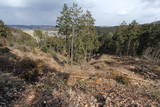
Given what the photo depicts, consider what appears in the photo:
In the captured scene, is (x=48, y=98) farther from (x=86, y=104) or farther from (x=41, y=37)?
(x=41, y=37)

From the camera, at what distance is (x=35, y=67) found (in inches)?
408

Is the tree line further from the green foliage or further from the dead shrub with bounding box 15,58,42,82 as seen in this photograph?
the dead shrub with bounding box 15,58,42,82

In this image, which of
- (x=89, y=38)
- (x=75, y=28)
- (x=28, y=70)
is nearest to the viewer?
(x=28, y=70)

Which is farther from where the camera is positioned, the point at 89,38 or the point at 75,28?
the point at 89,38

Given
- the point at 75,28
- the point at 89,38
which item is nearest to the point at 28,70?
the point at 75,28

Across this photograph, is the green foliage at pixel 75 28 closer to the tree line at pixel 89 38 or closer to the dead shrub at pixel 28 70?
the tree line at pixel 89 38

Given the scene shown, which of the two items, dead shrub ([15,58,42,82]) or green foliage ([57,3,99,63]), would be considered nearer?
dead shrub ([15,58,42,82])

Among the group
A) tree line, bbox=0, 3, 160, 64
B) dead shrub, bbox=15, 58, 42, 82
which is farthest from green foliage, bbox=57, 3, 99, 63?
dead shrub, bbox=15, 58, 42, 82

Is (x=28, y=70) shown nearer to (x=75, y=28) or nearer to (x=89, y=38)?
(x=75, y=28)

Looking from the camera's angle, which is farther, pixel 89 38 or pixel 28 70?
pixel 89 38

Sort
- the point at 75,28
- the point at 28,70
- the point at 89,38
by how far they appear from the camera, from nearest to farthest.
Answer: the point at 28,70
the point at 75,28
the point at 89,38

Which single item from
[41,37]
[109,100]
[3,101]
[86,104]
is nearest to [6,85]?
[3,101]

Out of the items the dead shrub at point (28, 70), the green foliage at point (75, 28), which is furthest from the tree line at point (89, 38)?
the dead shrub at point (28, 70)

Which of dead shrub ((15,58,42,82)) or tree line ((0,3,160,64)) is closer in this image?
dead shrub ((15,58,42,82))
